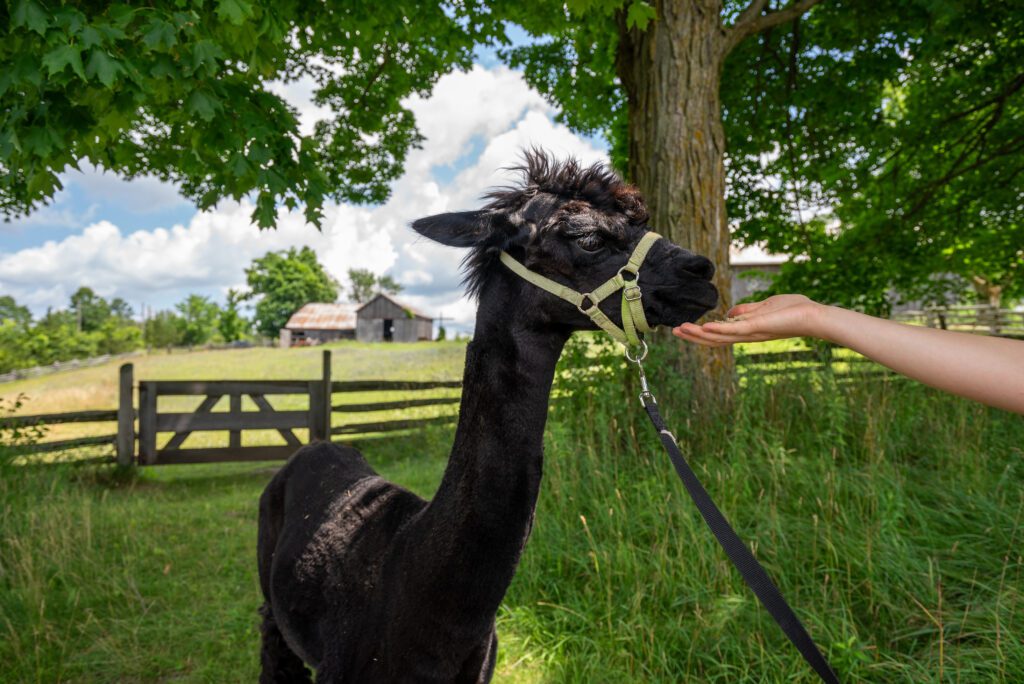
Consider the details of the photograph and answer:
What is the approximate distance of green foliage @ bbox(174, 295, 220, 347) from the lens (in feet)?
255

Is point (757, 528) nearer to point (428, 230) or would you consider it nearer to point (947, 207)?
point (428, 230)

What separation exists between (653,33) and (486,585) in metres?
5.39

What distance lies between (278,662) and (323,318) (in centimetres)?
6503

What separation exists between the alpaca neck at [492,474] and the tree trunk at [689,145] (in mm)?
3708

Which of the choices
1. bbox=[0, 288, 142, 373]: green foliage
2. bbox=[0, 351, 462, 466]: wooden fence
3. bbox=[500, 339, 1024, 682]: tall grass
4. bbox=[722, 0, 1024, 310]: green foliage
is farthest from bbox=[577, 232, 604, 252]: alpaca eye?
bbox=[0, 288, 142, 373]: green foliage

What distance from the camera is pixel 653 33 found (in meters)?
5.58

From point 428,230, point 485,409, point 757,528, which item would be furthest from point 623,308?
point 757,528

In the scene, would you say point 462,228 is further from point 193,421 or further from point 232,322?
point 232,322

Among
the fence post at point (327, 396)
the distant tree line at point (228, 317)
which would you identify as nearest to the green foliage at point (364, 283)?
the distant tree line at point (228, 317)

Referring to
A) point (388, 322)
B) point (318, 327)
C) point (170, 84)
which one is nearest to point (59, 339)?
point (318, 327)

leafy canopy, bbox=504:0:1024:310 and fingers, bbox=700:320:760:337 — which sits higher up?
leafy canopy, bbox=504:0:1024:310

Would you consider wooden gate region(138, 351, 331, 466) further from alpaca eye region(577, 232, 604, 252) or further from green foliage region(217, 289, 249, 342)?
green foliage region(217, 289, 249, 342)

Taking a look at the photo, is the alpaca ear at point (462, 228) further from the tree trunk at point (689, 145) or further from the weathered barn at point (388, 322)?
the weathered barn at point (388, 322)

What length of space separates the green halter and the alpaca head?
2cm
